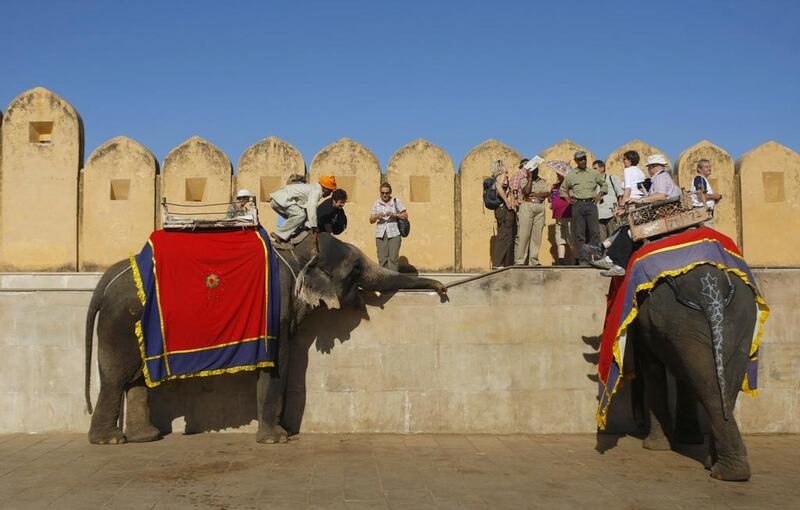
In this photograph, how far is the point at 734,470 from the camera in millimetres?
7309

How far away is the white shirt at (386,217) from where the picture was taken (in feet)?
38.1

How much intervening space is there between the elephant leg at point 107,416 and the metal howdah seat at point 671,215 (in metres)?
5.39

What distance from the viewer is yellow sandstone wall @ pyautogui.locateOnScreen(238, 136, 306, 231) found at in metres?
12.3

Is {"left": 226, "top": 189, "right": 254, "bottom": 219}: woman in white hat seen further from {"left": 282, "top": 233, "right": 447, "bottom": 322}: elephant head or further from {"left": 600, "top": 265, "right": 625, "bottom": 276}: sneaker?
{"left": 600, "top": 265, "right": 625, "bottom": 276}: sneaker

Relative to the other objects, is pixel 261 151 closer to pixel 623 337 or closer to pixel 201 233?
pixel 201 233

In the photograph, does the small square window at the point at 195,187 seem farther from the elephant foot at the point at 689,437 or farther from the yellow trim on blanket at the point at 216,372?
the elephant foot at the point at 689,437


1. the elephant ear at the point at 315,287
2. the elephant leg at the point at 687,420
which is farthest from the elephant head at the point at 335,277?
the elephant leg at the point at 687,420

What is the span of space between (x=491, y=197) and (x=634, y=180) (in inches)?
70.9

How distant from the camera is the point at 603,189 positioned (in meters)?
11.6

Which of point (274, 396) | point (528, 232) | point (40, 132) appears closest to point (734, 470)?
point (274, 396)

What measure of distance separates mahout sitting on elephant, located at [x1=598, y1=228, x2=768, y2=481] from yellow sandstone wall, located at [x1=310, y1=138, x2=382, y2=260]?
483cm

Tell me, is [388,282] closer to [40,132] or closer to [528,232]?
[528,232]

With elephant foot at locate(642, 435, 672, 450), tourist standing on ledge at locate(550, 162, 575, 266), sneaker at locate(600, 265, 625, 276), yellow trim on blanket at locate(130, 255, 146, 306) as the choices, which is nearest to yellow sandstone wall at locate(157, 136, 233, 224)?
yellow trim on blanket at locate(130, 255, 146, 306)

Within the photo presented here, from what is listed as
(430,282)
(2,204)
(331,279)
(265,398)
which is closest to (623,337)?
(430,282)
